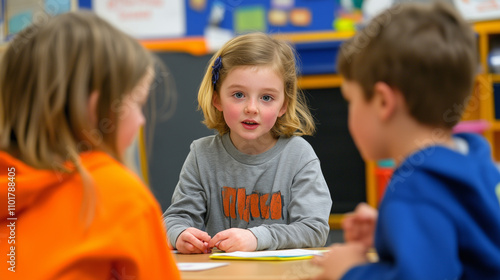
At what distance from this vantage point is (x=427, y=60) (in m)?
0.80

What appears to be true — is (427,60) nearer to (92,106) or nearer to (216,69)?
(92,106)

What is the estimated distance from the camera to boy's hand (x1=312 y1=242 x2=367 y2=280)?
821 mm

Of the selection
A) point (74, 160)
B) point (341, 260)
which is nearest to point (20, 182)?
point (74, 160)

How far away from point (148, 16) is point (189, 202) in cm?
300

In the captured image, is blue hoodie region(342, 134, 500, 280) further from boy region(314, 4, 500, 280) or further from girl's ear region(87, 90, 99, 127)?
girl's ear region(87, 90, 99, 127)

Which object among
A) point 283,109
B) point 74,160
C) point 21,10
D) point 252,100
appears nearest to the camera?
point 74,160

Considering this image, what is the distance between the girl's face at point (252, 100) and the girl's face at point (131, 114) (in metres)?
0.61

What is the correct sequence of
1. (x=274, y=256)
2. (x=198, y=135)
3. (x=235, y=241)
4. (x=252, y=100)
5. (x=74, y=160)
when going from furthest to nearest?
(x=198, y=135)
(x=252, y=100)
(x=235, y=241)
(x=274, y=256)
(x=74, y=160)

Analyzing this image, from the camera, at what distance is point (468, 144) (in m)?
0.87

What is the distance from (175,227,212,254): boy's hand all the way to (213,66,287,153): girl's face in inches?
12.9

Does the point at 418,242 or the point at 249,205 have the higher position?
the point at 418,242

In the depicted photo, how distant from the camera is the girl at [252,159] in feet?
5.10

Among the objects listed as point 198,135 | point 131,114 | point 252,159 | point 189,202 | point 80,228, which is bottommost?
point 198,135

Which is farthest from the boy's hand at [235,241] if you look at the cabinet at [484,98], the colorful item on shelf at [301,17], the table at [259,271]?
the colorful item on shelf at [301,17]
